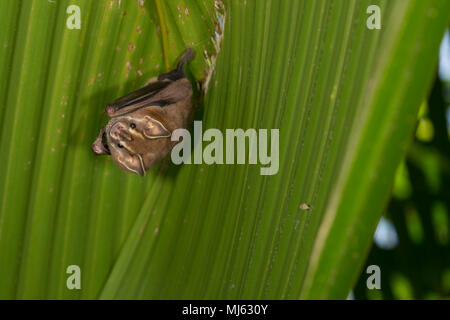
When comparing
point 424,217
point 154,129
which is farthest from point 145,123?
point 424,217

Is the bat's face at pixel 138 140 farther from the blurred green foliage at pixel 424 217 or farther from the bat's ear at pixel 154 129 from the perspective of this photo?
the blurred green foliage at pixel 424 217

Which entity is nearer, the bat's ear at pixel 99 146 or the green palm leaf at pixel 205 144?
the green palm leaf at pixel 205 144

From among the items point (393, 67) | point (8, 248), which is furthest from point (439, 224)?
point (8, 248)

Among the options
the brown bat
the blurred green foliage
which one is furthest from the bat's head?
the blurred green foliage

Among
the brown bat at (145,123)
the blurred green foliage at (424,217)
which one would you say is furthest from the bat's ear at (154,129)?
the blurred green foliage at (424,217)

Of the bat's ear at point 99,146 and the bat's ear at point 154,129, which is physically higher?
the bat's ear at point 154,129

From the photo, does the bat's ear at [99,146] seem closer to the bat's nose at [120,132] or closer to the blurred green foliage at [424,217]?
the bat's nose at [120,132]

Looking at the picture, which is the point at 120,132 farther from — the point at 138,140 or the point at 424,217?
the point at 424,217
